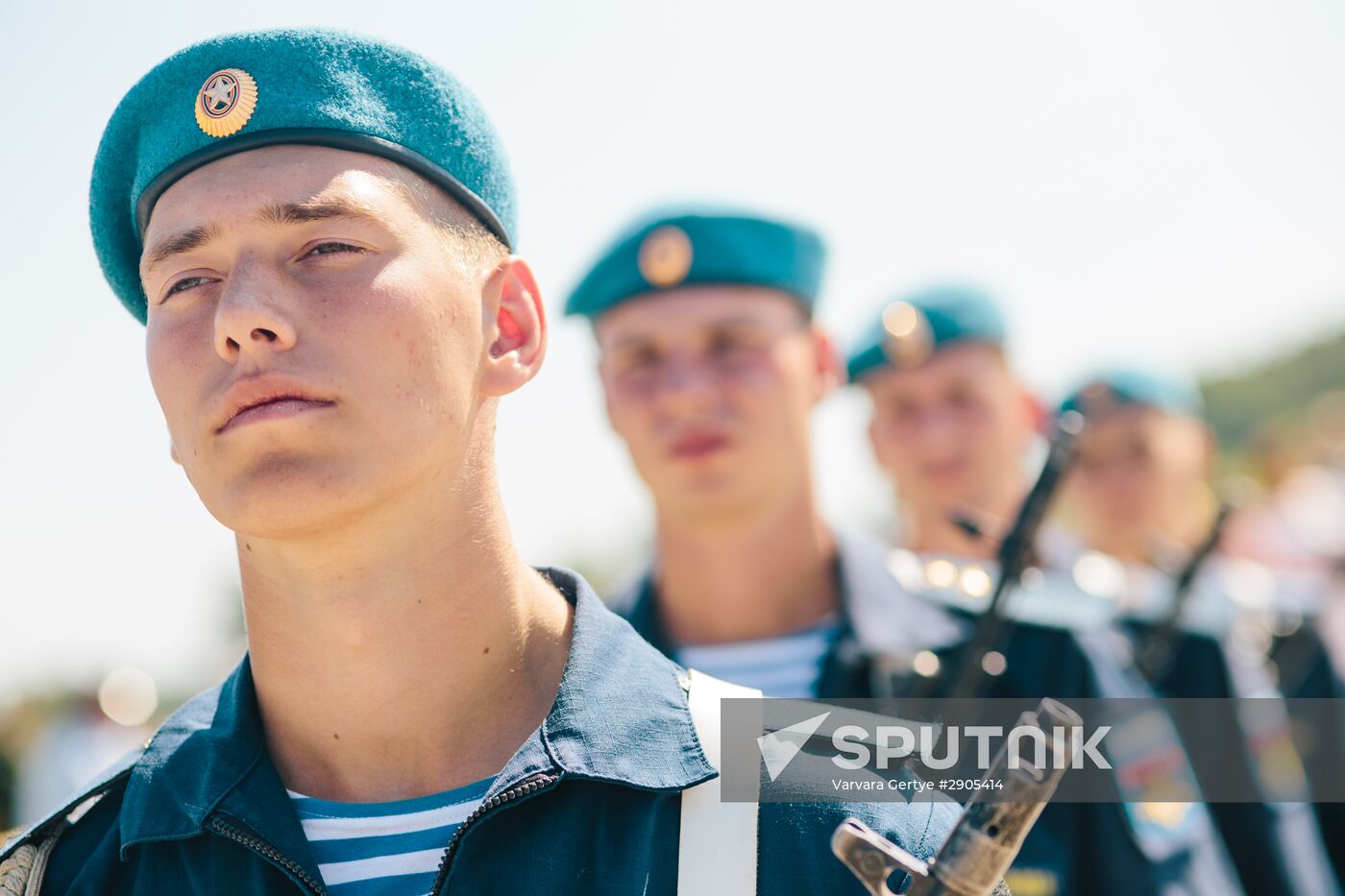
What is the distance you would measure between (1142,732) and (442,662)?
2884 mm

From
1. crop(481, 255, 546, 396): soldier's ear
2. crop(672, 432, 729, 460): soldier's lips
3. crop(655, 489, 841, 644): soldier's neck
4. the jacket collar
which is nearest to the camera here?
the jacket collar

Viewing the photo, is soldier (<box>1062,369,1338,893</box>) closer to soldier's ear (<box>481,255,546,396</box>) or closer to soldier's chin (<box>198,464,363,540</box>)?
soldier's ear (<box>481,255,546,396</box>)

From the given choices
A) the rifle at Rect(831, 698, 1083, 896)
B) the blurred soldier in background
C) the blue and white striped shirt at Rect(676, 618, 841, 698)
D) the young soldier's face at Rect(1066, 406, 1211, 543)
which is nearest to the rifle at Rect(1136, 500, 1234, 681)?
the young soldier's face at Rect(1066, 406, 1211, 543)

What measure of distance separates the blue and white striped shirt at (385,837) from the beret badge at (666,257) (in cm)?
241

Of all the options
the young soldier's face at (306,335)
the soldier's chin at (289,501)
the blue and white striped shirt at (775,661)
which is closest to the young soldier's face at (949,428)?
the blue and white striped shirt at (775,661)

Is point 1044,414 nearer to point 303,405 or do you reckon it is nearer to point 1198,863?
point 1198,863

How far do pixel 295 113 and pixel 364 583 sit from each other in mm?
898

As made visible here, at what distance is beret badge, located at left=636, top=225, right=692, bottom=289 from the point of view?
443 centimetres

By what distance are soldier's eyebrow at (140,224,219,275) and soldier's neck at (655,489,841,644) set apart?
2.28 m

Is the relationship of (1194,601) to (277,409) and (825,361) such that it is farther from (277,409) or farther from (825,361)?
(277,409)

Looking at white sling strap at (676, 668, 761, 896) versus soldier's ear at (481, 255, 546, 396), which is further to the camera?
soldier's ear at (481, 255, 546, 396)

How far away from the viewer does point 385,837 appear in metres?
2.34

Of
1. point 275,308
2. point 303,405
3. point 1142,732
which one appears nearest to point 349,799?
point 303,405

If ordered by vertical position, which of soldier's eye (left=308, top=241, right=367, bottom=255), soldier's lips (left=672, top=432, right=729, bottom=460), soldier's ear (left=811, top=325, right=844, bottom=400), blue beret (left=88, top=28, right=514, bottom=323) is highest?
blue beret (left=88, top=28, right=514, bottom=323)
